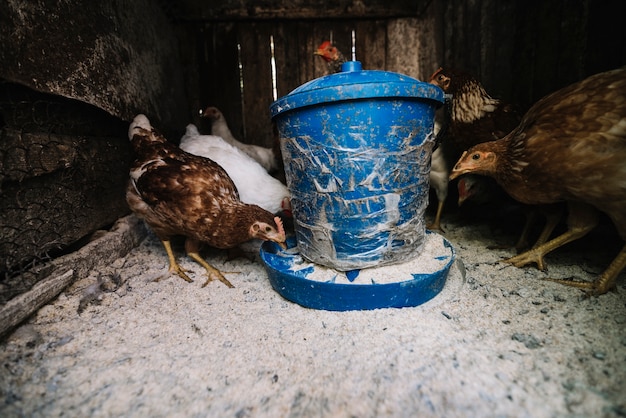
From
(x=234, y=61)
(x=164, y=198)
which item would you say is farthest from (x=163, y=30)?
(x=164, y=198)

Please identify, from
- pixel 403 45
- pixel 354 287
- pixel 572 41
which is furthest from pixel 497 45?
pixel 354 287

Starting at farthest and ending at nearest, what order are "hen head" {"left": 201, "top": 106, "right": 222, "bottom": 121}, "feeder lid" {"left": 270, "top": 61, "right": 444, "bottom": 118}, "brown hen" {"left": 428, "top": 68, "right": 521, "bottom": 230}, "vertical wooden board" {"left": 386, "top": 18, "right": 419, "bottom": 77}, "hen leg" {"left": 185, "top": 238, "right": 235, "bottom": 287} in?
"vertical wooden board" {"left": 386, "top": 18, "right": 419, "bottom": 77}
"hen head" {"left": 201, "top": 106, "right": 222, "bottom": 121}
"brown hen" {"left": 428, "top": 68, "right": 521, "bottom": 230}
"hen leg" {"left": 185, "top": 238, "right": 235, "bottom": 287}
"feeder lid" {"left": 270, "top": 61, "right": 444, "bottom": 118}

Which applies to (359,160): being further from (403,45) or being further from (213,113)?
(403,45)

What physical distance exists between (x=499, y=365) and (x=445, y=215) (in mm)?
2068

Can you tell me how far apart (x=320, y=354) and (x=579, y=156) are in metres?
1.31

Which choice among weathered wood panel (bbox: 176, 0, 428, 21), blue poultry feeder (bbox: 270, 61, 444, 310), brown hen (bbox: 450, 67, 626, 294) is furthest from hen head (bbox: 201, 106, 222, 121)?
brown hen (bbox: 450, 67, 626, 294)

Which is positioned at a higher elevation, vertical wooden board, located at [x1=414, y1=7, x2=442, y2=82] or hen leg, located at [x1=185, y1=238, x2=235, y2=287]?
vertical wooden board, located at [x1=414, y1=7, x2=442, y2=82]

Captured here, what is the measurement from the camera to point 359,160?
1280mm

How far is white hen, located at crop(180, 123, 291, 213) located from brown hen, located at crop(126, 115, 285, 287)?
14.9 inches

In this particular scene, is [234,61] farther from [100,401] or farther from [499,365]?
[499,365]

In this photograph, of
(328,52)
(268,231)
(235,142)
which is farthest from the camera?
(235,142)

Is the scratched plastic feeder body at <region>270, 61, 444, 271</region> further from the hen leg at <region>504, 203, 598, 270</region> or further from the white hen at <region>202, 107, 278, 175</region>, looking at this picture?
the white hen at <region>202, 107, 278, 175</region>

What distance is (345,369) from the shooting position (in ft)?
3.39

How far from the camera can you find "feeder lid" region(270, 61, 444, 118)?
118cm
